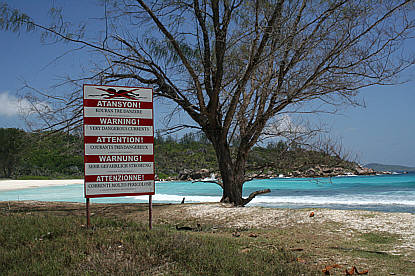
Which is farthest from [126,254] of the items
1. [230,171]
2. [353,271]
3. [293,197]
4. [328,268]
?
[293,197]

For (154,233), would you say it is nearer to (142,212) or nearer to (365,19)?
(142,212)

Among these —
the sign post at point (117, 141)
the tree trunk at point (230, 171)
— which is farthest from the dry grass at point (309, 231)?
the tree trunk at point (230, 171)

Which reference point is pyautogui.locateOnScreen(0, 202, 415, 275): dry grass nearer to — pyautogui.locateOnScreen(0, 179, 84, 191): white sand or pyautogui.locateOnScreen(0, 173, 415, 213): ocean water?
pyautogui.locateOnScreen(0, 173, 415, 213): ocean water

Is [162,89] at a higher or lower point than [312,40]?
lower

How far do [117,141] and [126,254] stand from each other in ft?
8.95

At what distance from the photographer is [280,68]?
10945 mm

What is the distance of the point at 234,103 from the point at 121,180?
4469mm

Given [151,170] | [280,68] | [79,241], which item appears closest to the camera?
[79,241]

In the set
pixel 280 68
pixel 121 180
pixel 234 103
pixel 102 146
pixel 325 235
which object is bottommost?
pixel 325 235

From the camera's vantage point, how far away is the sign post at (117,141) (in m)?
6.84

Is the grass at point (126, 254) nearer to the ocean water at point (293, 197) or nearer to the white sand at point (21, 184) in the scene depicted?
the ocean water at point (293, 197)

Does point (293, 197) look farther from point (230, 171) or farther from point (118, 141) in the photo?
point (118, 141)

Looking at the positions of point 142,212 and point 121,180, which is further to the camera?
point 142,212

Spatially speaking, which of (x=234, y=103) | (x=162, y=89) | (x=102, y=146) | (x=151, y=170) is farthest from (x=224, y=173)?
(x=102, y=146)
